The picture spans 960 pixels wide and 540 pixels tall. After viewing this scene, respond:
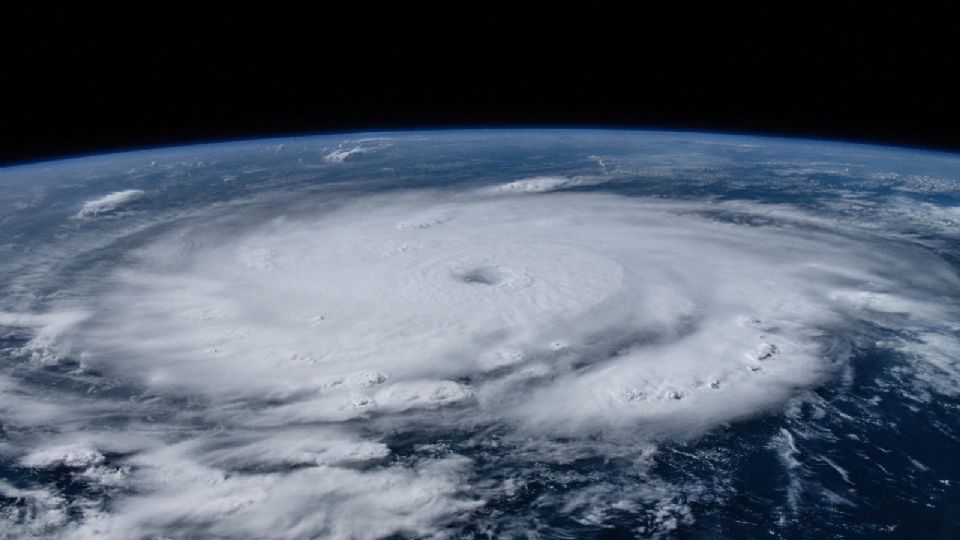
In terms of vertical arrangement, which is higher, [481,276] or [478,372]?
[481,276]

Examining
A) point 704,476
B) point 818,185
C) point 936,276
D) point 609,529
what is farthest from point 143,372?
point 818,185

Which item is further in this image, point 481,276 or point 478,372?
point 481,276

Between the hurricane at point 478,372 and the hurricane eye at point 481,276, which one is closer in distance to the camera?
the hurricane at point 478,372

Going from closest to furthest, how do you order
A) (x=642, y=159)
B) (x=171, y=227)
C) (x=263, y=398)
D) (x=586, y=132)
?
(x=263, y=398), (x=171, y=227), (x=642, y=159), (x=586, y=132)

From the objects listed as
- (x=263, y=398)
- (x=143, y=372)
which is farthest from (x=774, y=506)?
(x=143, y=372)

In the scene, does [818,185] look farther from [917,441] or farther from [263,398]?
[263,398]

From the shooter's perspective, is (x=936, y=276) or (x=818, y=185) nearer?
(x=936, y=276)

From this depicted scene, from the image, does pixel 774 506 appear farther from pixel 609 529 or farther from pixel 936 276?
pixel 936 276

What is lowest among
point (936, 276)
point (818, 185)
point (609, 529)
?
point (609, 529)

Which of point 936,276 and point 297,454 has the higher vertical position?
point 936,276

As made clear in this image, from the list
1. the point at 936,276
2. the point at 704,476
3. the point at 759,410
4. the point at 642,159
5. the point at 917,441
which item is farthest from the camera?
the point at 642,159

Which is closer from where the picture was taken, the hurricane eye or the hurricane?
the hurricane
